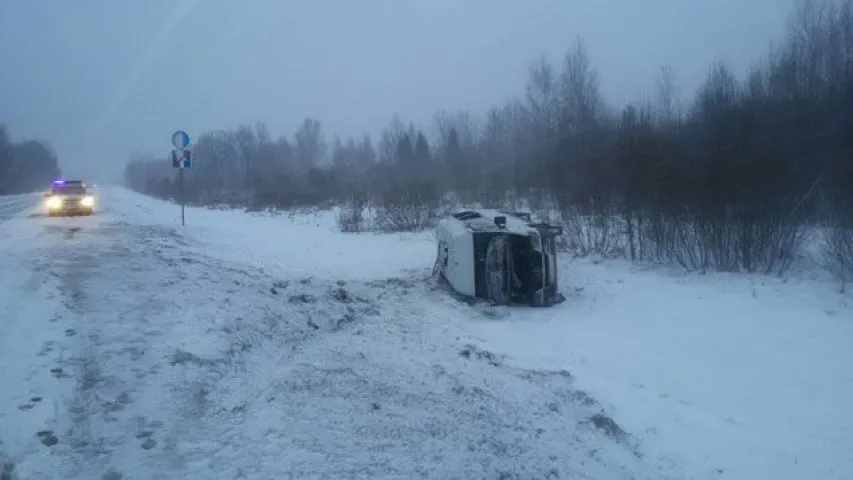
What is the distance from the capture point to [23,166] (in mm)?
95000

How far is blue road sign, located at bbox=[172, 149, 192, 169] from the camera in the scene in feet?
64.2

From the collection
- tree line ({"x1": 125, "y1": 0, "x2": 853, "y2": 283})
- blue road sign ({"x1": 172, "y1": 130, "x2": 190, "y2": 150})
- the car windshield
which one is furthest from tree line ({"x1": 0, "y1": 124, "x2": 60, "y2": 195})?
tree line ({"x1": 125, "y1": 0, "x2": 853, "y2": 283})

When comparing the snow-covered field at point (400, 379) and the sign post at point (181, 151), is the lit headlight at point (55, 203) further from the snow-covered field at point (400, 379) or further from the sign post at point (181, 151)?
the snow-covered field at point (400, 379)

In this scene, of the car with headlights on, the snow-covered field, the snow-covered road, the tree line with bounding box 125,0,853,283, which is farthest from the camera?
the car with headlights on

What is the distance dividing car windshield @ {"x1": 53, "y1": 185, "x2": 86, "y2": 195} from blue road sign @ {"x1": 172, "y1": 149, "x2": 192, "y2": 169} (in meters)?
11.7

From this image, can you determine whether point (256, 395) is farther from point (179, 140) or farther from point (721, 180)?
point (179, 140)

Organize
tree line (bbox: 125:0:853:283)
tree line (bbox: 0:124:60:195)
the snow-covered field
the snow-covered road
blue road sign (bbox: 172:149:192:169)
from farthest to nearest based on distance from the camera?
1. tree line (bbox: 0:124:60:195)
2. blue road sign (bbox: 172:149:192:169)
3. tree line (bbox: 125:0:853:283)
4. the snow-covered field
5. the snow-covered road

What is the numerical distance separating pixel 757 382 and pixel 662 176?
771 cm

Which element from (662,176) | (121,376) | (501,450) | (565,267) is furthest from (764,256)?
(121,376)

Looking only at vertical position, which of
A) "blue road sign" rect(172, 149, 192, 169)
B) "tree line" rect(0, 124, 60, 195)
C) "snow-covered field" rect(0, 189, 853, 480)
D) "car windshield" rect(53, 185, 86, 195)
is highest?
"tree line" rect(0, 124, 60, 195)

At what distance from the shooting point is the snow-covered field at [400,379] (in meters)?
4.80

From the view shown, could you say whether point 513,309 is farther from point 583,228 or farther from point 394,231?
point 394,231

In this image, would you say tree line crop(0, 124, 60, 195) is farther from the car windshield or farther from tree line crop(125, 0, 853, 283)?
Result: tree line crop(125, 0, 853, 283)

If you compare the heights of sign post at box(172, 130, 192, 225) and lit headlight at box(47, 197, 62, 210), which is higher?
sign post at box(172, 130, 192, 225)
